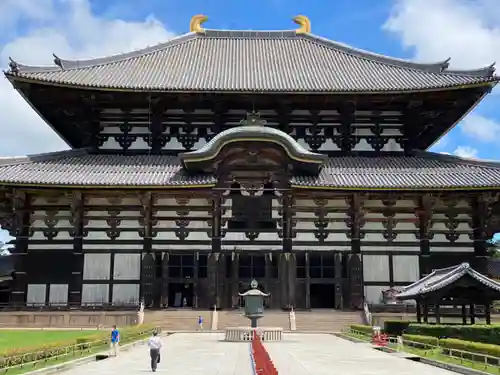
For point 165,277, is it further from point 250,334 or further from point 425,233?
point 425,233

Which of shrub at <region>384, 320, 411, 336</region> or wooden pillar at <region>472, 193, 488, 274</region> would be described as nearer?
shrub at <region>384, 320, 411, 336</region>

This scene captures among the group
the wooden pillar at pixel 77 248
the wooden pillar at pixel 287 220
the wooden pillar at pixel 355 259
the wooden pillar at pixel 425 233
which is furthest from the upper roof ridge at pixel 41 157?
the wooden pillar at pixel 425 233

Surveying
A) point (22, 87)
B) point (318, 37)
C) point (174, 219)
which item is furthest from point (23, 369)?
point (318, 37)

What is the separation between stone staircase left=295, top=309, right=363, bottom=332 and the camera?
3294cm

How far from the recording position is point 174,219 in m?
37.2

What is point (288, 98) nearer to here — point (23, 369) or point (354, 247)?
point (354, 247)

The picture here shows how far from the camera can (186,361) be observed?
19.5m

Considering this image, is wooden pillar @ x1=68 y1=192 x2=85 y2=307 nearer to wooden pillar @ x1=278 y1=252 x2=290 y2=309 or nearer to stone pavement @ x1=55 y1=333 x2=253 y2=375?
stone pavement @ x1=55 y1=333 x2=253 y2=375

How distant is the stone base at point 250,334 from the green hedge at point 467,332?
648 cm

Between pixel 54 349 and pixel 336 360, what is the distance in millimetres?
8903

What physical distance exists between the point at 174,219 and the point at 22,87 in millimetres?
12933

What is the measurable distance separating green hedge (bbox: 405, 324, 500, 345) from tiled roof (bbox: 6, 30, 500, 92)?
19014 millimetres

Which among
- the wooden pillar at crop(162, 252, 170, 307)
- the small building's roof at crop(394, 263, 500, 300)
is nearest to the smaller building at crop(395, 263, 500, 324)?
the small building's roof at crop(394, 263, 500, 300)

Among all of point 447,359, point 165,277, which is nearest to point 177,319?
point 165,277
